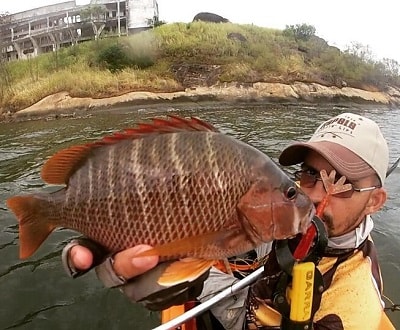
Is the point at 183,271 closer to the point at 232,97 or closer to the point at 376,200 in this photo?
the point at 376,200

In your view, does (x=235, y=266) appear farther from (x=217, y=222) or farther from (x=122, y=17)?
(x=122, y=17)

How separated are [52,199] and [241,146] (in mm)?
880

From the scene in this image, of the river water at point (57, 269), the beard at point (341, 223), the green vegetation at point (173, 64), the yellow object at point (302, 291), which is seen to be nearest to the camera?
the yellow object at point (302, 291)

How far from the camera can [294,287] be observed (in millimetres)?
2016

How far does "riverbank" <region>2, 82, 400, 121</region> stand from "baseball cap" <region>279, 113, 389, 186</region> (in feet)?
65.5

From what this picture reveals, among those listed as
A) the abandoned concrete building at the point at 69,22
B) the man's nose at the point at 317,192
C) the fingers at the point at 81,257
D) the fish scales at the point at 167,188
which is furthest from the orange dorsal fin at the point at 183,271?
the abandoned concrete building at the point at 69,22

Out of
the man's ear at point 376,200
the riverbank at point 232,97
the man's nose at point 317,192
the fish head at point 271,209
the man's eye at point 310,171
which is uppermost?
the fish head at point 271,209

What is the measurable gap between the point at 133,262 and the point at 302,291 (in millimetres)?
845

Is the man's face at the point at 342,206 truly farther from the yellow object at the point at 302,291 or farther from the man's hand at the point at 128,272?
the man's hand at the point at 128,272

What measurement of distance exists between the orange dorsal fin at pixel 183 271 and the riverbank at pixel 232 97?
2042cm

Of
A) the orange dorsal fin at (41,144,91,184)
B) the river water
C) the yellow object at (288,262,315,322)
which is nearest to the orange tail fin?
the orange dorsal fin at (41,144,91,184)

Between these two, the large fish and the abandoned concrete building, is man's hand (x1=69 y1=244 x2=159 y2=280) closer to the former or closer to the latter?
the large fish

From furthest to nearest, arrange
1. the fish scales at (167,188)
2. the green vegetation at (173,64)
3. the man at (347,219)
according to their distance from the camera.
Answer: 1. the green vegetation at (173,64)
2. the man at (347,219)
3. the fish scales at (167,188)

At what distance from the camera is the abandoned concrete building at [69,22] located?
4178 cm
